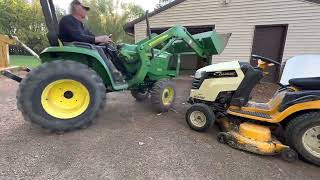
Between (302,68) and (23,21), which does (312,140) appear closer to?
(302,68)

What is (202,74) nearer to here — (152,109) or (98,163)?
(152,109)

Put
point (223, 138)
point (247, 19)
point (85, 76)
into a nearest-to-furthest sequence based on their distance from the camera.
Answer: point (223, 138)
point (85, 76)
point (247, 19)

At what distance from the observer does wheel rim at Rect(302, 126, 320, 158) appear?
2.90 metres

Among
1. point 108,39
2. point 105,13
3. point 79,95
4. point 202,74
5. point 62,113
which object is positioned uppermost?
point 105,13

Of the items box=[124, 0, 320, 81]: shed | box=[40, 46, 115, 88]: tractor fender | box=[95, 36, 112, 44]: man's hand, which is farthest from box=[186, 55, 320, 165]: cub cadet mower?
box=[124, 0, 320, 81]: shed

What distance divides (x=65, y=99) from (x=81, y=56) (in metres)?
0.74

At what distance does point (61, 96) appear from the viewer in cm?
359

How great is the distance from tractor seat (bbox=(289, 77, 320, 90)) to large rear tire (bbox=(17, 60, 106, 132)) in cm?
270

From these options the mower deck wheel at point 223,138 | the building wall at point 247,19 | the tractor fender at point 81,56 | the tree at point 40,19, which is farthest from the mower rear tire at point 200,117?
the tree at point 40,19

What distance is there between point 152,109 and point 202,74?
151 centimetres

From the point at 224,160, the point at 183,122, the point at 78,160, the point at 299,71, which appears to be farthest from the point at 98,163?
the point at 299,71

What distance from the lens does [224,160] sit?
2.88m

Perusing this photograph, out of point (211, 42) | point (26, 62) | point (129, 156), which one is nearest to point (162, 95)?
point (211, 42)

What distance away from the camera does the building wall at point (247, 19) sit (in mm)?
8094
